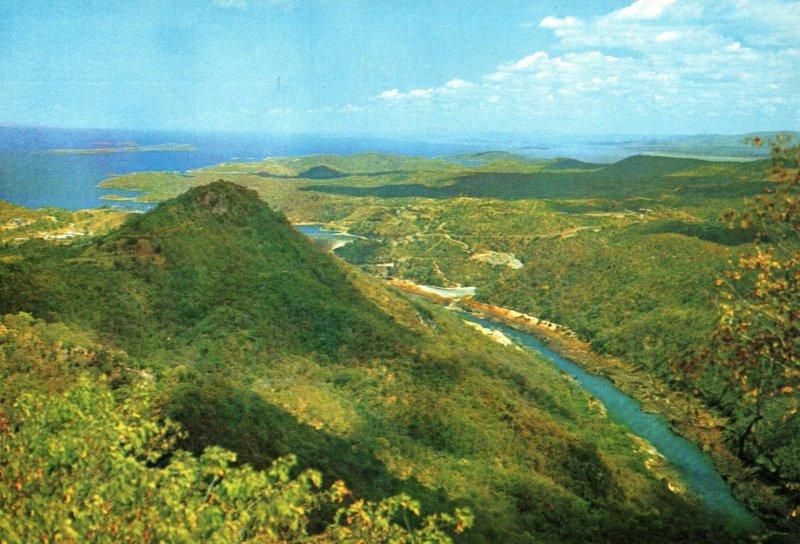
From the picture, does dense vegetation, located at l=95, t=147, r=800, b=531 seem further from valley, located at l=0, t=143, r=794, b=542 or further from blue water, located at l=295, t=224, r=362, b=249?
blue water, located at l=295, t=224, r=362, b=249

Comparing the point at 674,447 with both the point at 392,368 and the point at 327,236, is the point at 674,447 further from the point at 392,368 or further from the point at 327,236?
the point at 327,236

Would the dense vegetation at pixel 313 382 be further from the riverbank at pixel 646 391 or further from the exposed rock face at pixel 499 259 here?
the exposed rock face at pixel 499 259

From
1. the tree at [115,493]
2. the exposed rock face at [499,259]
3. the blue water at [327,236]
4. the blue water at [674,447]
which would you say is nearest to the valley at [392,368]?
the blue water at [674,447]

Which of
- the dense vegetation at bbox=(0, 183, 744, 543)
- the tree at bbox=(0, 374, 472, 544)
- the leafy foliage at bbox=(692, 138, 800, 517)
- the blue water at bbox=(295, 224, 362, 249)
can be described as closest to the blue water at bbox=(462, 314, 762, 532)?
the dense vegetation at bbox=(0, 183, 744, 543)

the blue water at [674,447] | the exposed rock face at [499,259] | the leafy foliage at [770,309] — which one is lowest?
the blue water at [674,447]

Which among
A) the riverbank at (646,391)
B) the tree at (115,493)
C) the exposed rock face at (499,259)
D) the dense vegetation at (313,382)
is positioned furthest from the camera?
the exposed rock face at (499,259)

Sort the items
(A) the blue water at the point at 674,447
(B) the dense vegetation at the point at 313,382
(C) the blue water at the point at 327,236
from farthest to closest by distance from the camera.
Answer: (C) the blue water at the point at 327,236 → (A) the blue water at the point at 674,447 → (B) the dense vegetation at the point at 313,382

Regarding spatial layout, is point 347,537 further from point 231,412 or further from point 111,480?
point 231,412
